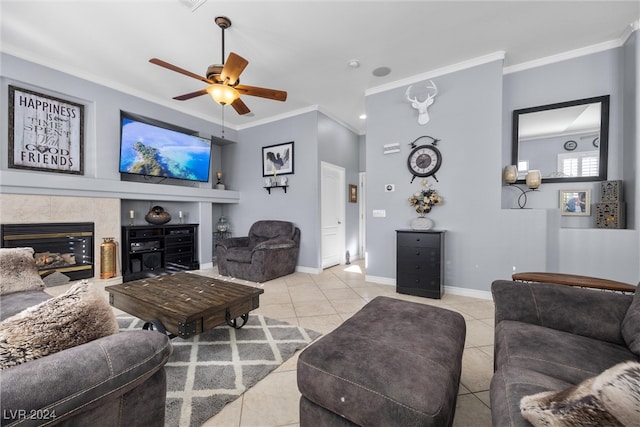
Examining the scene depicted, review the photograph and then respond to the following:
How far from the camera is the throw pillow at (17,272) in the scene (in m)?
1.91

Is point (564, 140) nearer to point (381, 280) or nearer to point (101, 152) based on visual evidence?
point (381, 280)

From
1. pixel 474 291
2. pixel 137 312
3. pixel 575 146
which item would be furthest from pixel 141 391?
pixel 575 146

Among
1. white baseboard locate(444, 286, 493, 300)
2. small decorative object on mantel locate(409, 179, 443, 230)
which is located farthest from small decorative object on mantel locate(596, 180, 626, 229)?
small decorative object on mantel locate(409, 179, 443, 230)

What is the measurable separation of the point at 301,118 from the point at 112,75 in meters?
2.80

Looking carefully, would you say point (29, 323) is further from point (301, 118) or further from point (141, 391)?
point (301, 118)

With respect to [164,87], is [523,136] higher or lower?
lower

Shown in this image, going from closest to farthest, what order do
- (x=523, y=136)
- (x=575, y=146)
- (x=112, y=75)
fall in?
1. (x=575, y=146)
2. (x=523, y=136)
3. (x=112, y=75)

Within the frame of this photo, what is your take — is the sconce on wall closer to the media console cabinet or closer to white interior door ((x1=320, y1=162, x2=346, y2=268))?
white interior door ((x1=320, y1=162, x2=346, y2=268))

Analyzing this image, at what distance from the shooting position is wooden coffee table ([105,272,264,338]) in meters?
1.74

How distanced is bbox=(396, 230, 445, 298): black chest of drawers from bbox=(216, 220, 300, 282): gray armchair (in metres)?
1.88

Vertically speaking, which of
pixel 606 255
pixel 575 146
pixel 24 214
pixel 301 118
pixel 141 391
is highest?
pixel 301 118

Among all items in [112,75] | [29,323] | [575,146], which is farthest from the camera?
[112,75]

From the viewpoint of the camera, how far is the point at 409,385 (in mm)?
916

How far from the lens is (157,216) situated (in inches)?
174
